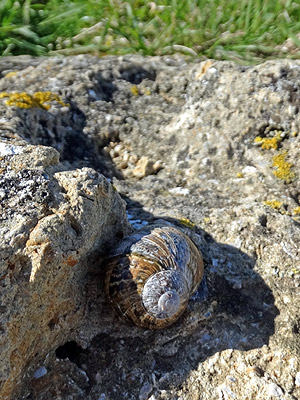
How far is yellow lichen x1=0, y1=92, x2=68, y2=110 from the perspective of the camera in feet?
10.8

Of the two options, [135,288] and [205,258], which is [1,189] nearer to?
[135,288]

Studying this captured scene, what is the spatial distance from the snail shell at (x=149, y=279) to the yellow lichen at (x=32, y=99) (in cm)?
148

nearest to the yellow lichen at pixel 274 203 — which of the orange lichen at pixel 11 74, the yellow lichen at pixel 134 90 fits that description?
the yellow lichen at pixel 134 90

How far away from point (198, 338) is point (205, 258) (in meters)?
0.46

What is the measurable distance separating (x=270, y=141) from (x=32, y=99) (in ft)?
5.41

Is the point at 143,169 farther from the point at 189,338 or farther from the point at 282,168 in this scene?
the point at 189,338

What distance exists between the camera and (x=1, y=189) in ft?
6.77

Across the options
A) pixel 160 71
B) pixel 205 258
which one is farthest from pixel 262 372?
pixel 160 71

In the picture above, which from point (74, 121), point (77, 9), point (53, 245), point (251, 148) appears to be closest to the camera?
point (53, 245)

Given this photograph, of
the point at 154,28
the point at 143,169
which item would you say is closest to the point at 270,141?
the point at 143,169

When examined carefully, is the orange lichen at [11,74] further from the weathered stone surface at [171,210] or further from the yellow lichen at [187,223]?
the yellow lichen at [187,223]

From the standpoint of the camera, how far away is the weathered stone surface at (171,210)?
2.12 meters

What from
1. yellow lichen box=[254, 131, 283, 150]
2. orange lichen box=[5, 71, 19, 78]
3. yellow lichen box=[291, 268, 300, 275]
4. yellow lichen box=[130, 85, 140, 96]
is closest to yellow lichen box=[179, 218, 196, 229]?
yellow lichen box=[291, 268, 300, 275]

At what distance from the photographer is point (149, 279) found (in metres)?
2.24
